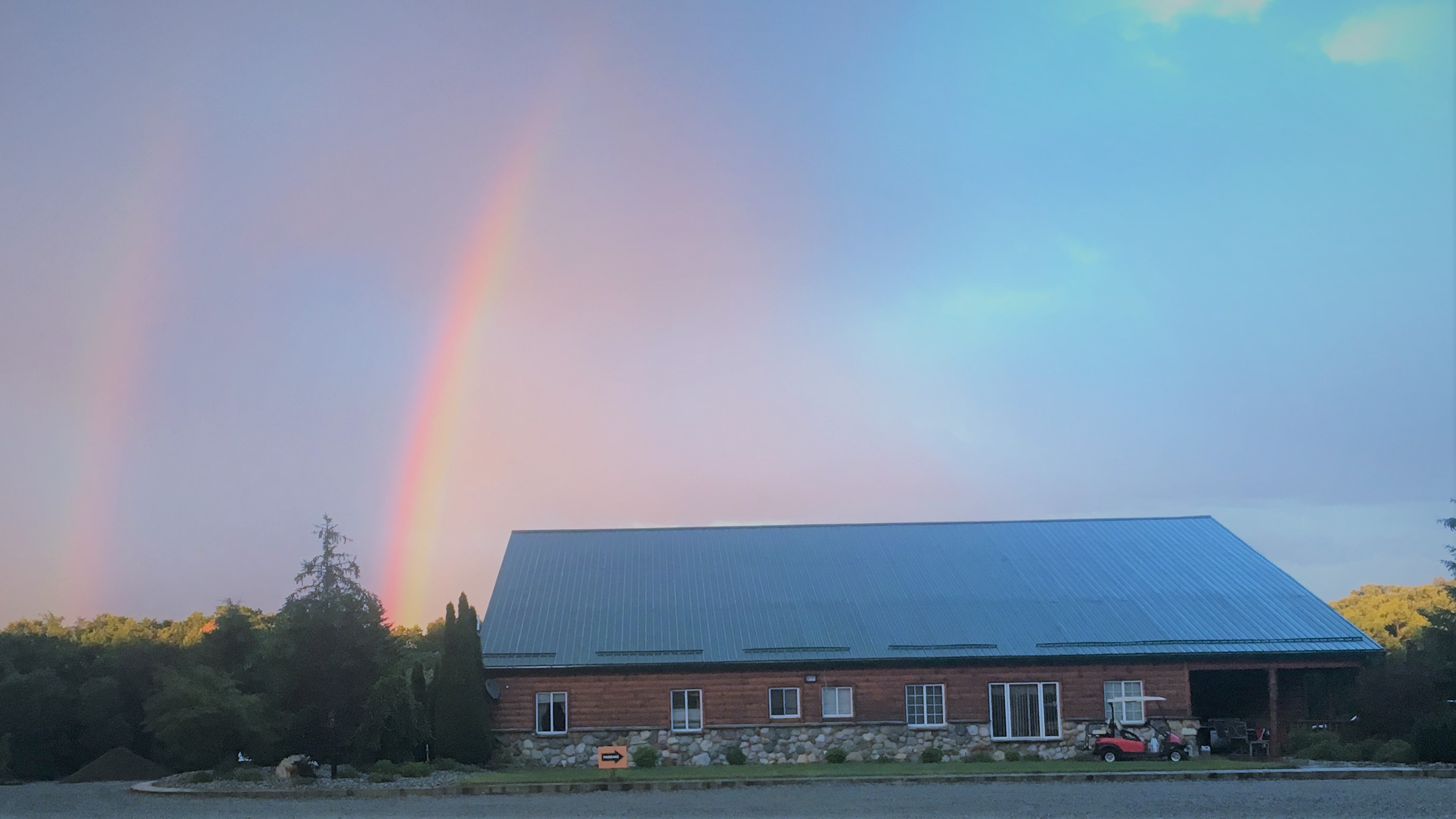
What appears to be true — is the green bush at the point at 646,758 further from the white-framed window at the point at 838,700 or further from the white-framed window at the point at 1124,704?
the white-framed window at the point at 1124,704

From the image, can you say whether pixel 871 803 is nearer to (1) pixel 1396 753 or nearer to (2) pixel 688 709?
(2) pixel 688 709

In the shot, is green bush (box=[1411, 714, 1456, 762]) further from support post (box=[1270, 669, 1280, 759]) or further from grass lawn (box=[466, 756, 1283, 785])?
support post (box=[1270, 669, 1280, 759])

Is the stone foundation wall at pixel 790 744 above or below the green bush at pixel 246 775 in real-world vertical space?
Answer: below

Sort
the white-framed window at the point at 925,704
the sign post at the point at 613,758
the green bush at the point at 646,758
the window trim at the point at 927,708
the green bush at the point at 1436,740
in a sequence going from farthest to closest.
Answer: the white-framed window at the point at 925,704 → the window trim at the point at 927,708 → the green bush at the point at 646,758 → the sign post at the point at 613,758 → the green bush at the point at 1436,740

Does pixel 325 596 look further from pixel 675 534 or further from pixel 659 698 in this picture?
pixel 675 534

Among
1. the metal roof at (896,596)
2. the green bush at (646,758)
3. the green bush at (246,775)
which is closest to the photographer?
the green bush at (246,775)

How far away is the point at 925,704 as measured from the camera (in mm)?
32219

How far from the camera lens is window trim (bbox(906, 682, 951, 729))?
1254 inches

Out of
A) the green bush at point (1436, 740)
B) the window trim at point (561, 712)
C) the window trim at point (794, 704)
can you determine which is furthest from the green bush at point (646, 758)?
the green bush at point (1436, 740)

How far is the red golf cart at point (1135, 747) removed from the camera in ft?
98.2

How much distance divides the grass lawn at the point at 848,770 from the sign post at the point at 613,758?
23 centimetres

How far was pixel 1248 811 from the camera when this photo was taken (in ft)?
58.5

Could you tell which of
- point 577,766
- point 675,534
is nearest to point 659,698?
point 577,766

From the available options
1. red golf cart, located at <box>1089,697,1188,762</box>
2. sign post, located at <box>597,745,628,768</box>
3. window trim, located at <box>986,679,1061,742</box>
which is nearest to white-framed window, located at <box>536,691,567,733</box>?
sign post, located at <box>597,745,628,768</box>
